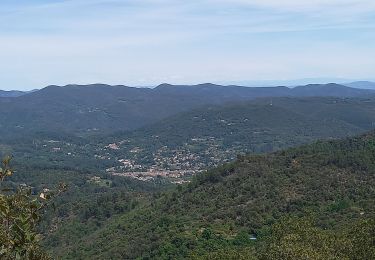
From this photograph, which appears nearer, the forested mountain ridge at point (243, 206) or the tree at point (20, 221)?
the tree at point (20, 221)

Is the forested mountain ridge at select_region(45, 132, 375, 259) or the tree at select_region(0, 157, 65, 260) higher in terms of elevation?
the tree at select_region(0, 157, 65, 260)

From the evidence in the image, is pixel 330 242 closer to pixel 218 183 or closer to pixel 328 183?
pixel 328 183

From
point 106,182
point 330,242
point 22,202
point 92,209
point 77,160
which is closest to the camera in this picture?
point 22,202

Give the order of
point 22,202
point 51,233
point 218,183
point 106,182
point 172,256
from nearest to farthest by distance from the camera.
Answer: point 22,202
point 172,256
point 218,183
point 51,233
point 106,182

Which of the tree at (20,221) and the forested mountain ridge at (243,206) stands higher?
the tree at (20,221)

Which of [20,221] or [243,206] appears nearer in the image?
[20,221]

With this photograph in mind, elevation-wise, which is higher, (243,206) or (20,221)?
(20,221)

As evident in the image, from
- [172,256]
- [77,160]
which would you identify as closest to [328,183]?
[172,256]

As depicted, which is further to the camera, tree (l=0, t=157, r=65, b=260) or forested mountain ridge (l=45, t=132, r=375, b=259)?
forested mountain ridge (l=45, t=132, r=375, b=259)
